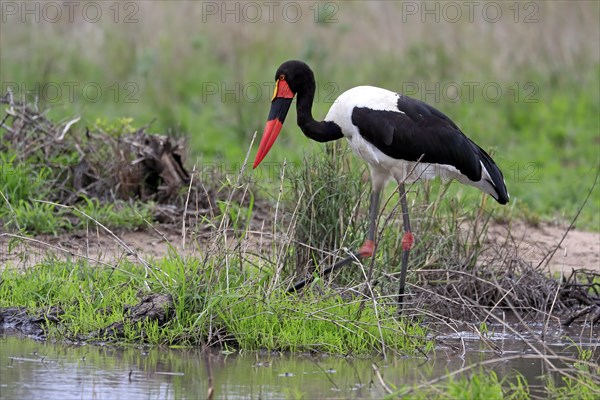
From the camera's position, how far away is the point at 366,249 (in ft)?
20.2

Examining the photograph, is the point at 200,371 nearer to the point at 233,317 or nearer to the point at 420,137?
the point at 233,317

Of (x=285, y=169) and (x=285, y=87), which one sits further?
(x=285, y=87)

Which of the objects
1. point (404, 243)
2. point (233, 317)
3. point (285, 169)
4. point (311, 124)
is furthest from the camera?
point (311, 124)

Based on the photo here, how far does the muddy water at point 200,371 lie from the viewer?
4.46 meters

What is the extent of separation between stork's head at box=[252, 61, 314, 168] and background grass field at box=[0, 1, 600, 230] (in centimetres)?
366

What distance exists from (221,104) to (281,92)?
16.3 feet

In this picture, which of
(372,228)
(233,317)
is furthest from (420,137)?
(233,317)

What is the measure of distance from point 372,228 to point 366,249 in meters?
0.16

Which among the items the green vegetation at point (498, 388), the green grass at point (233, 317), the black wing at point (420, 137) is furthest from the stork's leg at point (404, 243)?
the green vegetation at point (498, 388)

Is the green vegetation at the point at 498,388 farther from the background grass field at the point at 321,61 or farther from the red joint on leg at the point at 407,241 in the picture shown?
the background grass field at the point at 321,61

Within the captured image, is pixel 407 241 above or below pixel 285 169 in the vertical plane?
below

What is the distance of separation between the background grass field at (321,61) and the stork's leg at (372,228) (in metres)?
3.93

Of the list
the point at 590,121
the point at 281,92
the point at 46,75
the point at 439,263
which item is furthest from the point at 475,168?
the point at 46,75

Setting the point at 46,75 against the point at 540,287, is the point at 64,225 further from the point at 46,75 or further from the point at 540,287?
the point at 46,75
